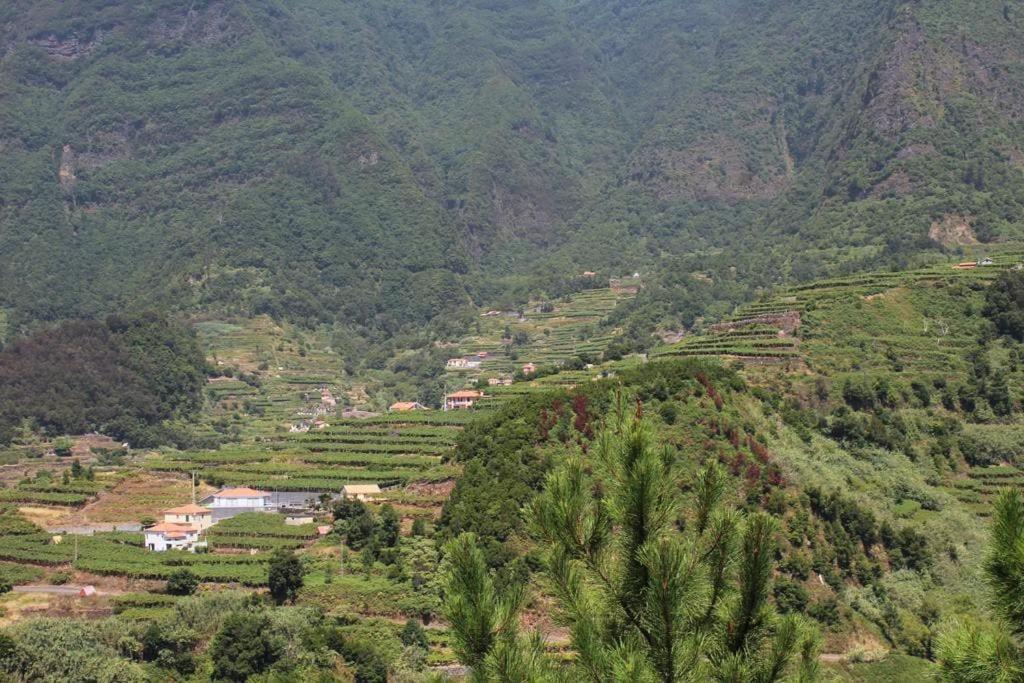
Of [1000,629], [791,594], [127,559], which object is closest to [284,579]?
[127,559]

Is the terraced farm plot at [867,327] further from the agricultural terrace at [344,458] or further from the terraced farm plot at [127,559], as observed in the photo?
the terraced farm plot at [127,559]

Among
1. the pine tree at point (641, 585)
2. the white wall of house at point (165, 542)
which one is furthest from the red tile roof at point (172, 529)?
the pine tree at point (641, 585)

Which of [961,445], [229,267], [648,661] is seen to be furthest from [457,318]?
[648,661]

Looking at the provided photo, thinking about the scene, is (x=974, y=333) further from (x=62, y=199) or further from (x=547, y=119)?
(x=547, y=119)

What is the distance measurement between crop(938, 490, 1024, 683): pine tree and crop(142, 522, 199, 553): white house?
160 ft

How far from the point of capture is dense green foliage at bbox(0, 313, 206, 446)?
9775 centimetres

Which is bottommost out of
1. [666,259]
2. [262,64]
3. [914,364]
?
[914,364]

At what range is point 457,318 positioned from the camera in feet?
456

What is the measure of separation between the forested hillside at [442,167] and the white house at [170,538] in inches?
2653

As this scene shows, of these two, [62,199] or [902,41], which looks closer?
[902,41]

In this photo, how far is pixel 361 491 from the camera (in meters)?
61.9

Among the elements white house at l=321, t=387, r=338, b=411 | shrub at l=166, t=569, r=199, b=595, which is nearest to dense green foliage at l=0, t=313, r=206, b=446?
white house at l=321, t=387, r=338, b=411

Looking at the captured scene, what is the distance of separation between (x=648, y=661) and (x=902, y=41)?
13712 centimetres

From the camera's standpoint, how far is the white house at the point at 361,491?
199 ft
